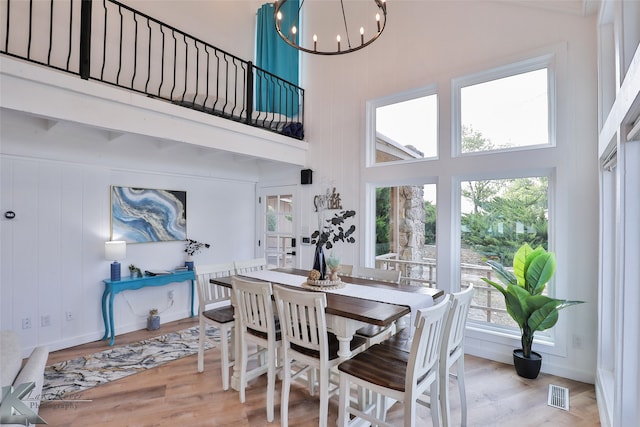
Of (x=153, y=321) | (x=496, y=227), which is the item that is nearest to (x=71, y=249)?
(x=153, y=321)

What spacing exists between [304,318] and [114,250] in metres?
2.85

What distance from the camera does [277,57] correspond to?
5145mm

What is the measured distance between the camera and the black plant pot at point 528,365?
9.16 ft

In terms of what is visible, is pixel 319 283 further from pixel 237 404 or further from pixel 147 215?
Answer: pixel 147 215

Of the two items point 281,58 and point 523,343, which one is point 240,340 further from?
point 281,58

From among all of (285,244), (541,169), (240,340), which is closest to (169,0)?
(285,244)

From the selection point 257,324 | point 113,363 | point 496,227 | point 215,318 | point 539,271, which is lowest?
point 113,363

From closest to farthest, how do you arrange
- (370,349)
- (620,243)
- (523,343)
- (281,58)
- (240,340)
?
1. (620,243)
2. (370,349)
3. (240,340)
4. (523,343)
5. (281,58)

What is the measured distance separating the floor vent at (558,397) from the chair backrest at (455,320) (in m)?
1.15

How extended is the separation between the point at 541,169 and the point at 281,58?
4070 millimetres

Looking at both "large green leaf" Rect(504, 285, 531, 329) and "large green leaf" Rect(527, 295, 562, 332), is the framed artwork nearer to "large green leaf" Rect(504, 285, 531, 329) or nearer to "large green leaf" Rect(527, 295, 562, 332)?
"large green leaf" Rect(504, 285, 531, 329)

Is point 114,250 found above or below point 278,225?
below

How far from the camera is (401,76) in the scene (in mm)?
3930

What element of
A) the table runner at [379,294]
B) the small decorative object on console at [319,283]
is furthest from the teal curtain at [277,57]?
the small decorative object on console at [319,283]
